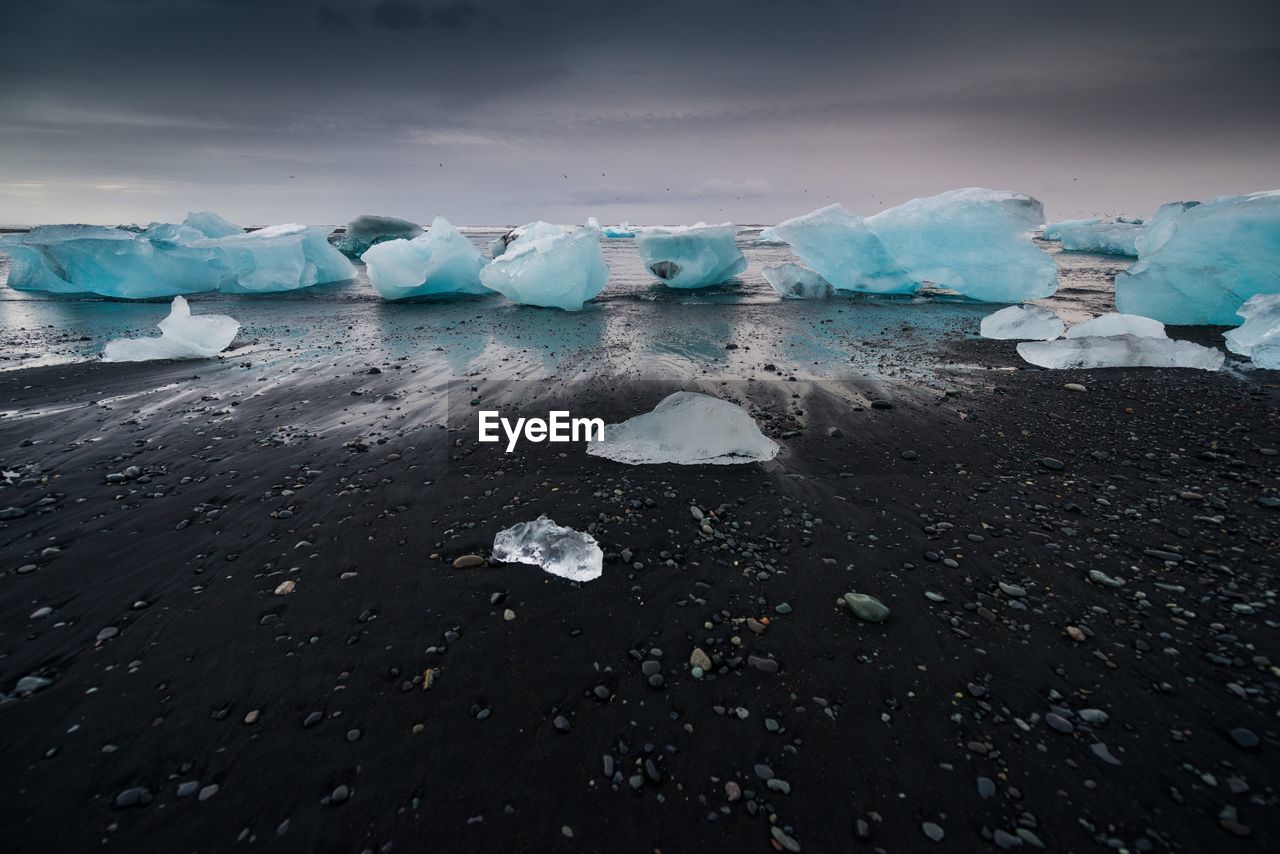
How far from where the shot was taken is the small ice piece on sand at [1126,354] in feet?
25.0

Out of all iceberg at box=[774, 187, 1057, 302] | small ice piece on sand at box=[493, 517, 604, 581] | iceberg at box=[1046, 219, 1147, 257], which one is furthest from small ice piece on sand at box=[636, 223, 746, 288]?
iceberg at box=[1046, 219, 1147, 257]

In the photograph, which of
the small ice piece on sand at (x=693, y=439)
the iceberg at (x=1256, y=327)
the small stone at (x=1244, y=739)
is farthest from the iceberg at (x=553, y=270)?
the small stone at (x=1244, y=739)

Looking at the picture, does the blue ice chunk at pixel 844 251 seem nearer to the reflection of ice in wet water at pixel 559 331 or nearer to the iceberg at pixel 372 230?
the reflection of ice in wet water at pixel 559 331

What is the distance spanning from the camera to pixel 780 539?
147 inches

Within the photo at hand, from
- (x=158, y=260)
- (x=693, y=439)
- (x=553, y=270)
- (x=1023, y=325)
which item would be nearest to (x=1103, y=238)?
(x=1023, y=325)

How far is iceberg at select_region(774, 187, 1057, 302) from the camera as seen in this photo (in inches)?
531

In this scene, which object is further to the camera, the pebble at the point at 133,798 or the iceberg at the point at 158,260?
the iceberg at the point at 158,260

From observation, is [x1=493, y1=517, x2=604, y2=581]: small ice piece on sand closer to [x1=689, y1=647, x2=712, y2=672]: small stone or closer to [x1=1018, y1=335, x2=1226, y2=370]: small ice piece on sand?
[x1=689, y1=647, x2=712, y2=672]: small stone

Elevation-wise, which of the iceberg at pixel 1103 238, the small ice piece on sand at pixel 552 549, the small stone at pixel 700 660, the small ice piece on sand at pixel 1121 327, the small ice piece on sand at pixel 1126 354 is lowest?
the small stone at pixel 700 660

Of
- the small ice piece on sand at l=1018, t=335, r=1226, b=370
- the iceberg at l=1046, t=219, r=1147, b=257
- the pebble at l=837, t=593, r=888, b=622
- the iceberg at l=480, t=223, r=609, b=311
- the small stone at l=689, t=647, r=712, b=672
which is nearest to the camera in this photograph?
the small stone at l=689, t=647, r=712, b=672

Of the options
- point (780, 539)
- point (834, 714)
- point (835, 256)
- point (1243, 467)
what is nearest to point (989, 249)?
point (835, 256)

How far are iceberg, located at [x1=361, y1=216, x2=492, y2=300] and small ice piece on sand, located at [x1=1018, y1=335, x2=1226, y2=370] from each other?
13.5m

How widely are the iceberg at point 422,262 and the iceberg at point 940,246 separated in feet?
28.8

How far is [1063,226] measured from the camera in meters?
36.2
